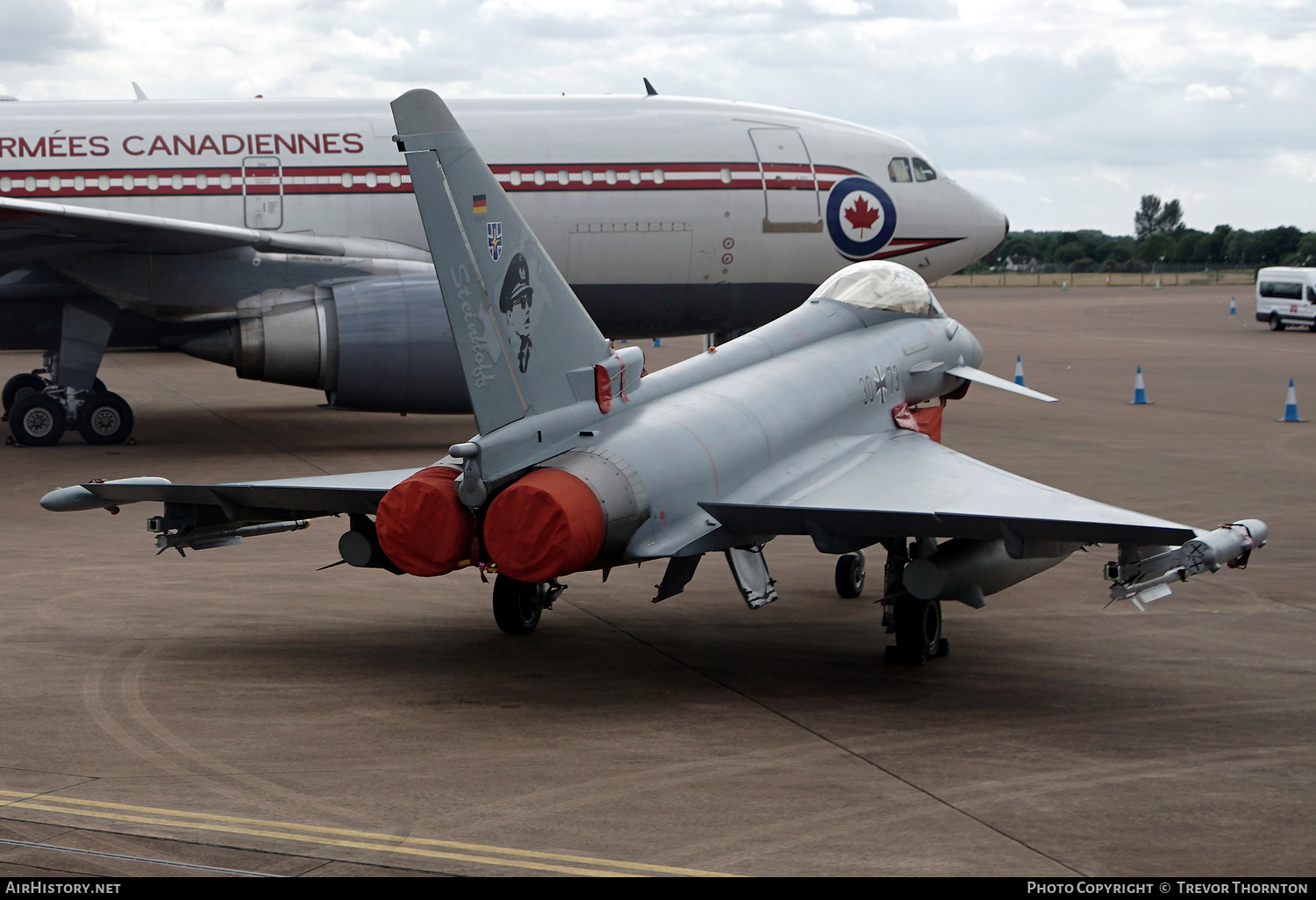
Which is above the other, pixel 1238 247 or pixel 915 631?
pixel 1238 247

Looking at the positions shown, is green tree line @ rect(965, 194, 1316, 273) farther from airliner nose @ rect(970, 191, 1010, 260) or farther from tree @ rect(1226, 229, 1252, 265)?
airliner nose @ rect(970, 191, 1010, 260)

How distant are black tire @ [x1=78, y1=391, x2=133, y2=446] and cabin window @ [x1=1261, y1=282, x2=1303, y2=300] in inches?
1551

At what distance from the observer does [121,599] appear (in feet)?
39.2

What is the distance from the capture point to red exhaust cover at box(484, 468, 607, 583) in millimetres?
8594

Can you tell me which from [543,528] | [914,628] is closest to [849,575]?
[914,628]

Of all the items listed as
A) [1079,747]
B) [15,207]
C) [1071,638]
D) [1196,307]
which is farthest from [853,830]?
[1196,307]

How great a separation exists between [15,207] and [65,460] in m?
3.55

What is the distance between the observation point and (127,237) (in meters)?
19.0

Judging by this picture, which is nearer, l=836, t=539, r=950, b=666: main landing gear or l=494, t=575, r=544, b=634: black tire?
l=836, t=539, r=950, b=666: main landing gear

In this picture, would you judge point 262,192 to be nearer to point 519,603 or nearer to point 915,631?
point 519,603

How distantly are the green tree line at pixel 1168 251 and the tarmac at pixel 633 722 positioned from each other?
109 m

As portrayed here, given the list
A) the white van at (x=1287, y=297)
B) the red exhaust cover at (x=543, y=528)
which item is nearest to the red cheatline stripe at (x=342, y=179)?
the red exhaust cover at (x=543, y=528)

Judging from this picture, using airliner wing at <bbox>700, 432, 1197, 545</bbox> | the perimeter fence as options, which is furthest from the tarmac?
the perimeter fence

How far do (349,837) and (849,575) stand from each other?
20.0ft
